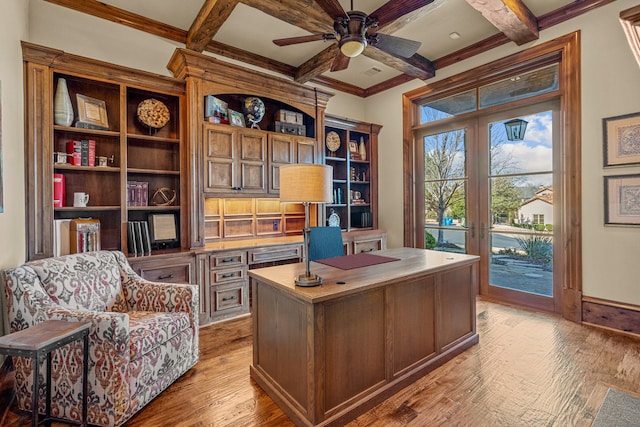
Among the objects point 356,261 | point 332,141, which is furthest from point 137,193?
point 332,141

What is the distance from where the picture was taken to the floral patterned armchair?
5.55ft

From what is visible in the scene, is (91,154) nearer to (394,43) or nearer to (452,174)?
(394,43)

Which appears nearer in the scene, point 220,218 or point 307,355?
point 307,355

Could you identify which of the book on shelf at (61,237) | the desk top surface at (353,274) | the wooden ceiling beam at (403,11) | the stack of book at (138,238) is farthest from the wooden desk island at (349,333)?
A: the wooden ceiling beam at (403,11)

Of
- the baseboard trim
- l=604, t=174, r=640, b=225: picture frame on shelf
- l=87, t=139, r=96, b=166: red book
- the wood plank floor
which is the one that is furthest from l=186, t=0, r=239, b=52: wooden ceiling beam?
the baseboard trim

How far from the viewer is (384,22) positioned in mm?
3078

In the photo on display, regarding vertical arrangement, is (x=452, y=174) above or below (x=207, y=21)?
below

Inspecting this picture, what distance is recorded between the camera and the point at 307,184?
1.79 m

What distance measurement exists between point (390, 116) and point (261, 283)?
3.95 m

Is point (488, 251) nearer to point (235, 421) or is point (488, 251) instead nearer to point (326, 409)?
point (326, 409)

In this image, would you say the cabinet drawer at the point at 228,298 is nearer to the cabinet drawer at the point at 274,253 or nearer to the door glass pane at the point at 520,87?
the cabinet drawer at the point at 274,253

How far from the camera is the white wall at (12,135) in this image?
1.99m

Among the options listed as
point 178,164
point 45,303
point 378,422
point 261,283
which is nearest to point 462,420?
point 378,422

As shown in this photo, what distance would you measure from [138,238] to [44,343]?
179cm
